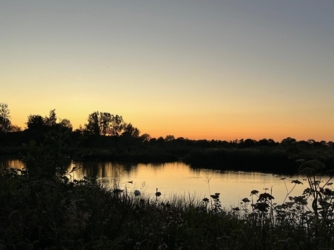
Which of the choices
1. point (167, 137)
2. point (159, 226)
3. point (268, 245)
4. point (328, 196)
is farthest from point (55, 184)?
point (167, 137)

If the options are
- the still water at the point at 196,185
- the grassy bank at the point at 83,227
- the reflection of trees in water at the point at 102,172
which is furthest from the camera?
the reflection of trees in water at the point at 102,172

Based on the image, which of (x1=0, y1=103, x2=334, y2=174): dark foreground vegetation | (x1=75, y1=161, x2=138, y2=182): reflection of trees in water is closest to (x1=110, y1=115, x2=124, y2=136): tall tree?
(x1=0, y1=103, x2=334, y2=174): dark foreground vegetation

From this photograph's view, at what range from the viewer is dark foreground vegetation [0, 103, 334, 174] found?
3760 mm

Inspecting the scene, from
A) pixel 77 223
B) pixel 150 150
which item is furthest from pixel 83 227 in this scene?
pixel 150 150

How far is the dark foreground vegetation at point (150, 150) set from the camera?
3.76m

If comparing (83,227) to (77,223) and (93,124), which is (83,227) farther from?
(93,124)

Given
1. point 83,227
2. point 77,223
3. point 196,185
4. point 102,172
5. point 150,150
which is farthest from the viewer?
point 150,150

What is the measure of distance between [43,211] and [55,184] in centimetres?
32

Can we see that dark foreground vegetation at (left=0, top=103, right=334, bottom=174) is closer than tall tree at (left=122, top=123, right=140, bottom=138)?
Yes

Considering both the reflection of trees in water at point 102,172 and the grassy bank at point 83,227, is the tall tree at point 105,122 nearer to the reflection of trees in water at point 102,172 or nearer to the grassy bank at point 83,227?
the reflection of trees in water at point 102,172

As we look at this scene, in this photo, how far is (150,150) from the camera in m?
51.9

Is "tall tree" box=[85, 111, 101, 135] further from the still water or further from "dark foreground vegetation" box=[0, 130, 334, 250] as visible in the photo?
"dark foreground vegetation" box=[0, 130, 334, 250]

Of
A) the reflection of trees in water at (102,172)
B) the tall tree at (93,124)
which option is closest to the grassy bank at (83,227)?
the reflection of trees in water at (102,172)

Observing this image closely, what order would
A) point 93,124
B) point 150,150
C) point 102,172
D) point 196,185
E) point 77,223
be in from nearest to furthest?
point 77,223
point 196,185
point 102,172
point 150,150
point 93,124
